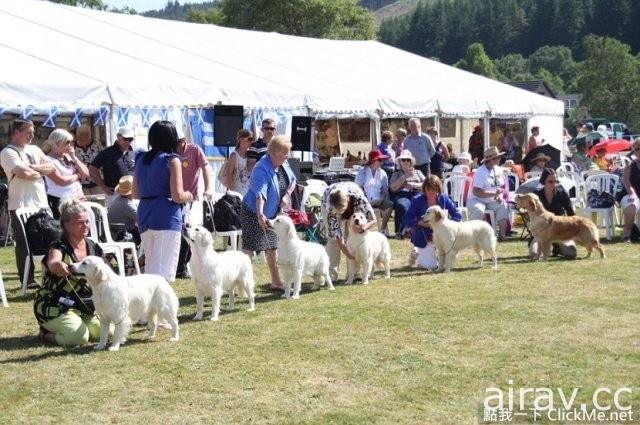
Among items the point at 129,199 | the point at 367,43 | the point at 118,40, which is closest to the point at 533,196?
the point at 129,199

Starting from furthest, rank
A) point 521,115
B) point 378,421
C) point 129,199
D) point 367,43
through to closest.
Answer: point 367,43 → point 521,115 → point 129,199 → point 378,421

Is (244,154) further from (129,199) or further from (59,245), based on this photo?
(59,245)

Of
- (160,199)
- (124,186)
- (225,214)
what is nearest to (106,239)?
(124,186)

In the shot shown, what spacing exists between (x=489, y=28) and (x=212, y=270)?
443 ft

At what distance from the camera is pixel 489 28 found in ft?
447

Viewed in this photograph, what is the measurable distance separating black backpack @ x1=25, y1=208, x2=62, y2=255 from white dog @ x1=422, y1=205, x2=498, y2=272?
12.5 ft

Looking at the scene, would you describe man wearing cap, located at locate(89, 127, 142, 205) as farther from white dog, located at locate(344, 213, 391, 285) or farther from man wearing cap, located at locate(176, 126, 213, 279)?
white dog, located at locate(344, 213, 391, 285)

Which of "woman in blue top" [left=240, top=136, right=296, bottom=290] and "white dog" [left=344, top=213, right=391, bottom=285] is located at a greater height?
"woman in blue top" [left=240, top=136, right=296, bottom=290]

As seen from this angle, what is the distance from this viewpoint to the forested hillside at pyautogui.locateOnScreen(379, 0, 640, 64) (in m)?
128

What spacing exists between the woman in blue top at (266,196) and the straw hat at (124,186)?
1.76 metres

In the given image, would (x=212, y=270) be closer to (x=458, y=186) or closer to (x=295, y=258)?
(x=295, y=258)

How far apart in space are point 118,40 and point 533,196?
26.3 ft

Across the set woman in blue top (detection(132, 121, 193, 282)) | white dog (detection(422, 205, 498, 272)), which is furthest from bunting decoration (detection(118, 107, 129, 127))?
woman in blue top (detection(132, 121, 193, 282))

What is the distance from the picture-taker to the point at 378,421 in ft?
15.0
